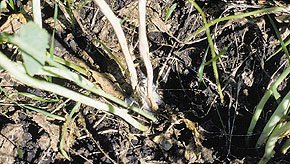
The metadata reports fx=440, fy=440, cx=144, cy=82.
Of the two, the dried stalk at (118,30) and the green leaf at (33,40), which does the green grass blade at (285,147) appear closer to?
the dried stalk at (118,30)

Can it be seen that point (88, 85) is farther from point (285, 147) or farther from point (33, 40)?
point (285, 147)

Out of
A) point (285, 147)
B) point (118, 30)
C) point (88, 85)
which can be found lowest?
point (285, 147)

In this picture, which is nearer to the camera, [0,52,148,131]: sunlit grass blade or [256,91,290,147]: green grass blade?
[0,52,148,131]: sunlit grass blade

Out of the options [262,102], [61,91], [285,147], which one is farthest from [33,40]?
[285,147]

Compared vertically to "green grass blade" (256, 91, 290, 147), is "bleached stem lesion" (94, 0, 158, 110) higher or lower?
higher

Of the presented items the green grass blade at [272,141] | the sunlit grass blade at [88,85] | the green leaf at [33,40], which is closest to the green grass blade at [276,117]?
the green grass blade at [272,141]

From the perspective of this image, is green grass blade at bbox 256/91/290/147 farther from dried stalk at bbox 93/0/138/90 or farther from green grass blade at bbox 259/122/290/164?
dried stalk at bbox 93/0/138/90

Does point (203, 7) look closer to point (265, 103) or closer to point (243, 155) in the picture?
point (265, 103)

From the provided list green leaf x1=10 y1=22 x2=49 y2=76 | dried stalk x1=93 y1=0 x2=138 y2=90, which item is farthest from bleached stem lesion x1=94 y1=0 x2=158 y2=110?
green leaf x1=10 y1=22 x2=49 y2=76

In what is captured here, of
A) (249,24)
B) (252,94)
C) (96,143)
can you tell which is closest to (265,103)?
(252,94)

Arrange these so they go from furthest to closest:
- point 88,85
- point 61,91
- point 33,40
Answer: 1. point 88,85
2. point 61,91
3. point 33,40

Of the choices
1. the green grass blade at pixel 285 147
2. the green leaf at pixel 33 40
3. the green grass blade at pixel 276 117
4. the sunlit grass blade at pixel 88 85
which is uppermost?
the green leaf at pixel 33 40
